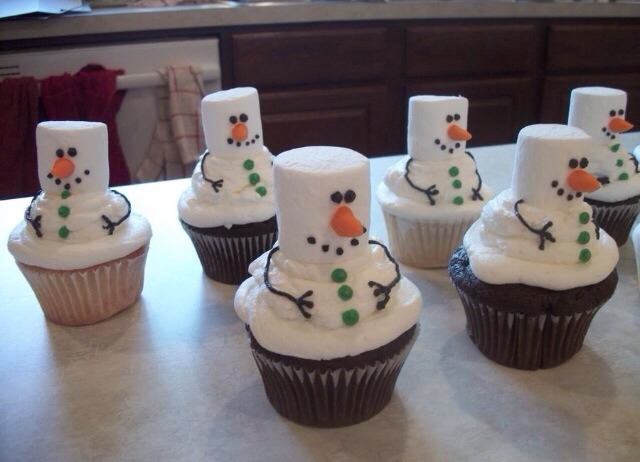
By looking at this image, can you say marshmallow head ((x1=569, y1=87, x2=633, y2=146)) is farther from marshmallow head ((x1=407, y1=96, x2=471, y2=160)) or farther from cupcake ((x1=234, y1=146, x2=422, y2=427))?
cupcake ((x1=234, y1=146, x2=422, y2=427))

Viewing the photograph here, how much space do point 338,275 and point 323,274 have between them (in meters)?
0.03

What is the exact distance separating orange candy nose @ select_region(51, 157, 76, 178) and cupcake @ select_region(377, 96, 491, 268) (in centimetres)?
75

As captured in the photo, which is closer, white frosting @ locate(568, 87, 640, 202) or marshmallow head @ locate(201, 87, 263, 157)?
marshmallow head @ locate(201, 87, 263, 157)

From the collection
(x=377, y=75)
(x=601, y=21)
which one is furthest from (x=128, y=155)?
(x=601, y=21)

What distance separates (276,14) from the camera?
281 centimetres

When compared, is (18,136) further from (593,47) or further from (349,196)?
(593,47)

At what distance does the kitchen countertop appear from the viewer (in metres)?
2.61

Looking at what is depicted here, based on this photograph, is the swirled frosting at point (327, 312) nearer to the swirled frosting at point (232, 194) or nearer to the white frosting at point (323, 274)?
the white frosting at point (323, 274)

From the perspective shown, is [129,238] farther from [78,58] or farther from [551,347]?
[78,58]

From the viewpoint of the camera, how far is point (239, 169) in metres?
1.54

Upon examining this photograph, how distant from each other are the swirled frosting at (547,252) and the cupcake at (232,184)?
55cm

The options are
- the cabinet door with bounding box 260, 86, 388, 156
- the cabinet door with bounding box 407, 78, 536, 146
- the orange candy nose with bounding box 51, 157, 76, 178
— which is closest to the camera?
the orange candy nose with bounding box 51, 157, 76, 178

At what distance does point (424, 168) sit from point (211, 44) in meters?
1.54

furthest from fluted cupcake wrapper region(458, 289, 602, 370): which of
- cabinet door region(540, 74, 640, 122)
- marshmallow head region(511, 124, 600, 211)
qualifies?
cabinet door region(540, 74, 640, 122)
